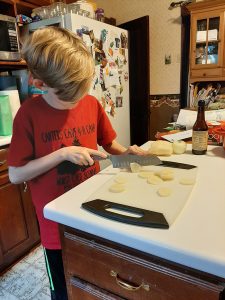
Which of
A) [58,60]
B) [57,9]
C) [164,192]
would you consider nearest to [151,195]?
[164,192]

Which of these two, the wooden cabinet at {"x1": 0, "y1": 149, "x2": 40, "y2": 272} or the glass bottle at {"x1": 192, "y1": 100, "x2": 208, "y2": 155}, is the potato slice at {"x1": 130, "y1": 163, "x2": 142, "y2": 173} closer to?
the glass bottle at {"x1": 192, "y1": 100, "x2": 208, "y2": 155}

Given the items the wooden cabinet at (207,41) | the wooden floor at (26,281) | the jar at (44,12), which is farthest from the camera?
the wooden cabinet at (207,41)

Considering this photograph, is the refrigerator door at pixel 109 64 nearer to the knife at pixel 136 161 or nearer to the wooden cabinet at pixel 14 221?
the wooden cabinet at pixel 14 221

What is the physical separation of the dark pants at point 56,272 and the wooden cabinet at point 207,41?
76.3 inches

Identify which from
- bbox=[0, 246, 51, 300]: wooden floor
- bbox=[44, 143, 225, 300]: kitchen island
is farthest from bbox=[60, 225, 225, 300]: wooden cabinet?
bbox=[0, 246, 51, 300]: wooden floor

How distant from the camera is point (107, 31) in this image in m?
1.84

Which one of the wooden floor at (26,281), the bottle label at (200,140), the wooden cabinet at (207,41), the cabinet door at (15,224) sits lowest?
the wooden floor at (26,281)

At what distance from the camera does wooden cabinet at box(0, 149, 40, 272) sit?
Answer: 4.32 ft

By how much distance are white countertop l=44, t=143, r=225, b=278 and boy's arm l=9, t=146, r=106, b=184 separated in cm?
9

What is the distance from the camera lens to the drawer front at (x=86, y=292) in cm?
53

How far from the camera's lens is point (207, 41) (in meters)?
1.98

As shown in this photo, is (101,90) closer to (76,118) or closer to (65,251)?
(76,118)

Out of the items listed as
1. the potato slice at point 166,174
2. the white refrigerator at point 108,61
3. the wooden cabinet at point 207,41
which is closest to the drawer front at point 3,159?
the white refrigerator at point 108,61

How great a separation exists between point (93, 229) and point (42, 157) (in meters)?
0.29
